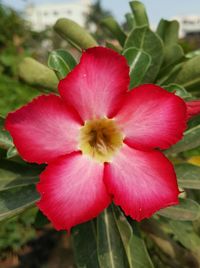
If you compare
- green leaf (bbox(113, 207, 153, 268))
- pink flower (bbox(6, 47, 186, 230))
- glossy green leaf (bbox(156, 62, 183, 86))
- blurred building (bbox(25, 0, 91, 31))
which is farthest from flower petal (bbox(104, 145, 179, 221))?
blurred building (bbox(25, 0, 91, 31))

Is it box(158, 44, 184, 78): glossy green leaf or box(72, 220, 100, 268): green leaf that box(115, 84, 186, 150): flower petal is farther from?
box(158, 44, 184, 78): glossy green leaf

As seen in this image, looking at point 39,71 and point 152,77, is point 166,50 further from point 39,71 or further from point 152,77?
point 39,71

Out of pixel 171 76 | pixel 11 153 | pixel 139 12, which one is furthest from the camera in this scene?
pixel 139 12

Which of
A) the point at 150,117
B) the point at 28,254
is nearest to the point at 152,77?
the point at 150,117

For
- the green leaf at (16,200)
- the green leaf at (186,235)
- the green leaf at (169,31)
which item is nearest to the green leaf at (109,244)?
the green leaf at (16,200)

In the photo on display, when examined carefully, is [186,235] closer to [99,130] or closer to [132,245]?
[132,245]

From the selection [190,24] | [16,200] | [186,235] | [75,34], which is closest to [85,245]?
[16,200]
